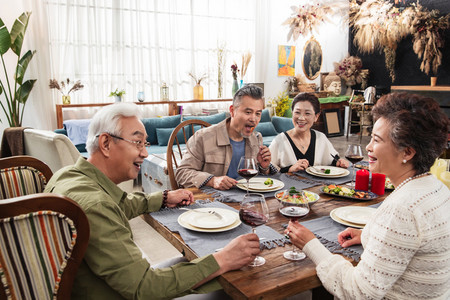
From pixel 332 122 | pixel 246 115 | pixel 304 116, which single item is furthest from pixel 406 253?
pixel 332 122

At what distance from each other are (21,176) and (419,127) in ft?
4.88

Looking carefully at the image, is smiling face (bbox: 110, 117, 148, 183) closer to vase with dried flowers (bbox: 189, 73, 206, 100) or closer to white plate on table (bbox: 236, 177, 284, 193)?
white plate on table (bbox: 236, 177, 284, 193)

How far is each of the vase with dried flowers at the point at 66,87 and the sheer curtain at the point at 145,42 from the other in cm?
11

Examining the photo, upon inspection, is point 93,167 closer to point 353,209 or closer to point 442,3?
point 353,209

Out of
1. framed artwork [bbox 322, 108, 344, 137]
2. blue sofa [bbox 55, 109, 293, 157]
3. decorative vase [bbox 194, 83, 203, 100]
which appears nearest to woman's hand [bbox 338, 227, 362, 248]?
blue sofa [bbox 55, 109, 293, 157]

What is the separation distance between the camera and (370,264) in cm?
102

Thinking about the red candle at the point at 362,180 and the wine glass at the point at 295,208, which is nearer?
the wine glass at the point at 295,208

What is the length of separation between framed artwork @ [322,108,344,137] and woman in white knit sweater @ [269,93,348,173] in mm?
5018

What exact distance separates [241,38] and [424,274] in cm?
657

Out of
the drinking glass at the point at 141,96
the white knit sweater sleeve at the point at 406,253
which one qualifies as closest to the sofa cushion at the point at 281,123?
the drinking glass at the point at 141,96

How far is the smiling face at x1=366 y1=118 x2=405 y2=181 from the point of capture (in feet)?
3.75

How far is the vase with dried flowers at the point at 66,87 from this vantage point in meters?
5.21

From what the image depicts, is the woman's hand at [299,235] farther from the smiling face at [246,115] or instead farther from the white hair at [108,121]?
the smiling face at [246,115]

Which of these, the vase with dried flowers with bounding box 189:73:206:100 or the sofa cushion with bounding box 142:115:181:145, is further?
the vase with dried flowers with bounding box 189:73:206:100
